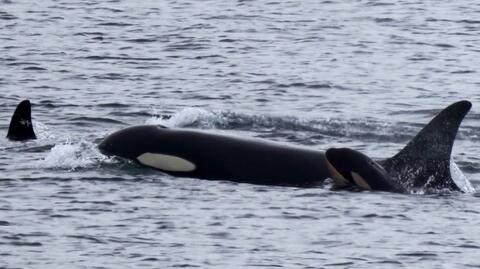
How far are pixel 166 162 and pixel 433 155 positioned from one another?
330cm

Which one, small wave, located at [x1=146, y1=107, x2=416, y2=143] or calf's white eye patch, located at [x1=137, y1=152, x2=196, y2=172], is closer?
calf's white eye patch, located at [x1=137, y1=152, x2=196, y2=172]

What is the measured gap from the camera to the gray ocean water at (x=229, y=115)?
1778 centimetres

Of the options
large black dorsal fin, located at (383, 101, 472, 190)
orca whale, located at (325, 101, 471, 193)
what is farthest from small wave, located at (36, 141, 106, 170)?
large black dorsal fin, located at (383, 101, 472, 190)

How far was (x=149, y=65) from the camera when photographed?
34.2 meters

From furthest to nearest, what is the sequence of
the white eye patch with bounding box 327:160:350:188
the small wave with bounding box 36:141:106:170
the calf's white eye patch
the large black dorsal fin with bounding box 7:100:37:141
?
1. the large black dorsal fin with bounding box 7:100:37:141
2. the small wave with bounding box 36:141:106:170
3. the calf's white eye patch
4. the white eye patch with bounding box 327:160:350:188

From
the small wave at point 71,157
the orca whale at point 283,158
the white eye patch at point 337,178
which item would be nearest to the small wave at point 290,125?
the small wave at point 71,157

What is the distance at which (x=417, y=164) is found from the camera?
20359 millimetres

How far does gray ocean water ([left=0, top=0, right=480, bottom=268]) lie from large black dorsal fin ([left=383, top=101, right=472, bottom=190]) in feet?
1.45

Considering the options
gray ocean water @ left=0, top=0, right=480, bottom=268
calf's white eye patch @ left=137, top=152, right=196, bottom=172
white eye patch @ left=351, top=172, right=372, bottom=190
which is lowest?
gray ocean water @ left=0, top=0, right=480, bottom=268

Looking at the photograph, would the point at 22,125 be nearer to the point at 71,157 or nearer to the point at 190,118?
the point at 71,157

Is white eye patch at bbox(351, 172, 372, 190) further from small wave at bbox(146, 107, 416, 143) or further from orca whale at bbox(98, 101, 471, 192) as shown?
small wave at bbox(146, 107, 416, 143)

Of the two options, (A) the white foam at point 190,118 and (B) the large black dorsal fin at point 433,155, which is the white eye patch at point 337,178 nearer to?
(B) the large black dorsal fin at point 433,155

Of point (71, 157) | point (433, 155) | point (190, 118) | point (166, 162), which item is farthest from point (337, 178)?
point (190, 118)

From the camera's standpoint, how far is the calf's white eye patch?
20953 mm
